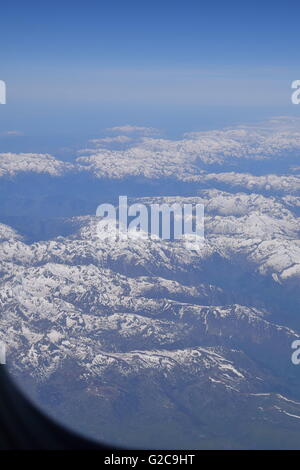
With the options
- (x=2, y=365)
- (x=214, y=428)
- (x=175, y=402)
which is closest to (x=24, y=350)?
(x=175, y=402)

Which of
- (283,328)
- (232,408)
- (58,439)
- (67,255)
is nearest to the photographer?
(58,439)

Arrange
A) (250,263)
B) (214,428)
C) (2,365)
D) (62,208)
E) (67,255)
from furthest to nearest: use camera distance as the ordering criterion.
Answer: (62,208)
(250,263)
(67,255)
(214,428)
(2,365)

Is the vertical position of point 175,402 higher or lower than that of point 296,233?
lower

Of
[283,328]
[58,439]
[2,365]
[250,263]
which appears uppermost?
[2,365]

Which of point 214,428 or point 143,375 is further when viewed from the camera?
point 143,375

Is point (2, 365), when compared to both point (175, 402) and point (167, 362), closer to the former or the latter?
point (175, 402)

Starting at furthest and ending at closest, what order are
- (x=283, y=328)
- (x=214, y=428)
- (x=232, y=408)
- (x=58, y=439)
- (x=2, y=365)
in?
(x=283, y=328) → (x=232, y=408) → (x=214, y=428) → (x=2, y=365) → (x=58, y=439)

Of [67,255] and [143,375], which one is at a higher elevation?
[67,255]

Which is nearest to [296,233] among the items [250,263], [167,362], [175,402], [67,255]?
[250,263]

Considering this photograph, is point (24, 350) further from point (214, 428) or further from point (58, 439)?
point (58, 439)
